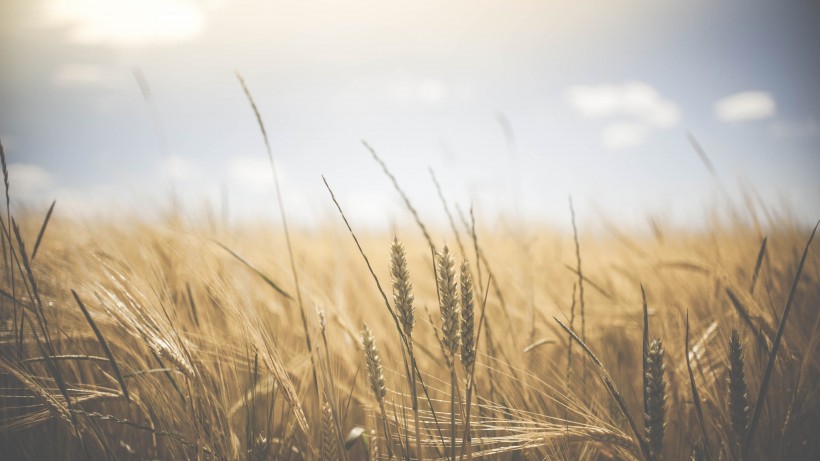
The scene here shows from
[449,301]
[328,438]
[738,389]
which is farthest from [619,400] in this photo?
[328,438]

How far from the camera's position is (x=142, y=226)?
1506mm

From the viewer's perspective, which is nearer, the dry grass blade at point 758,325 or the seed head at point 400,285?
the seed head at point 400,285

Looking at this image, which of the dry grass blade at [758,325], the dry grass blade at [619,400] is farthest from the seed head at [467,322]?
the dry grass blade at [758,325]

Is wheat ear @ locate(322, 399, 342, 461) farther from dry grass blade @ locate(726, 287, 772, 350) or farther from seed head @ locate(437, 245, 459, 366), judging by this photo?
dry grass blade @ locate(726, 287, 772, 350)

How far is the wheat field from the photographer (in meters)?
0.55

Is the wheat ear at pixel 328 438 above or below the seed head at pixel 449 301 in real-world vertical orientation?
below

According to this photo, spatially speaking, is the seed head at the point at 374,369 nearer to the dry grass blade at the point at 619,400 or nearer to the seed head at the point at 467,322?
the seed head at the point at 467,322

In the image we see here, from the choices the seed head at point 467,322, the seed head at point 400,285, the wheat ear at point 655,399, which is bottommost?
the wheat ear at point 655,399

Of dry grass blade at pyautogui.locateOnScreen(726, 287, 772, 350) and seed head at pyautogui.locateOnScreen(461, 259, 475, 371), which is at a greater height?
seed head at pyautogui.locateOnScreen(461, 259, 475, 371)

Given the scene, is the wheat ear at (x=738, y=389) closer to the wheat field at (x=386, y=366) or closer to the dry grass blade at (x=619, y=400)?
the wheat field at (x=386, y=366)

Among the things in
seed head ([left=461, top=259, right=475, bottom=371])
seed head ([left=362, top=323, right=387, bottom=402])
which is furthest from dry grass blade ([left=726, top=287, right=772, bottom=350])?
seed head ([left=362, top=323, right=387, bottom=402])

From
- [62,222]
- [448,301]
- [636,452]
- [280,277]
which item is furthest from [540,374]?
[62,222]

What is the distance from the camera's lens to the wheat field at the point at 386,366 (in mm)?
545

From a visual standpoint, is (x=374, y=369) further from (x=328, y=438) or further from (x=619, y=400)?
(x=619, y=400)
